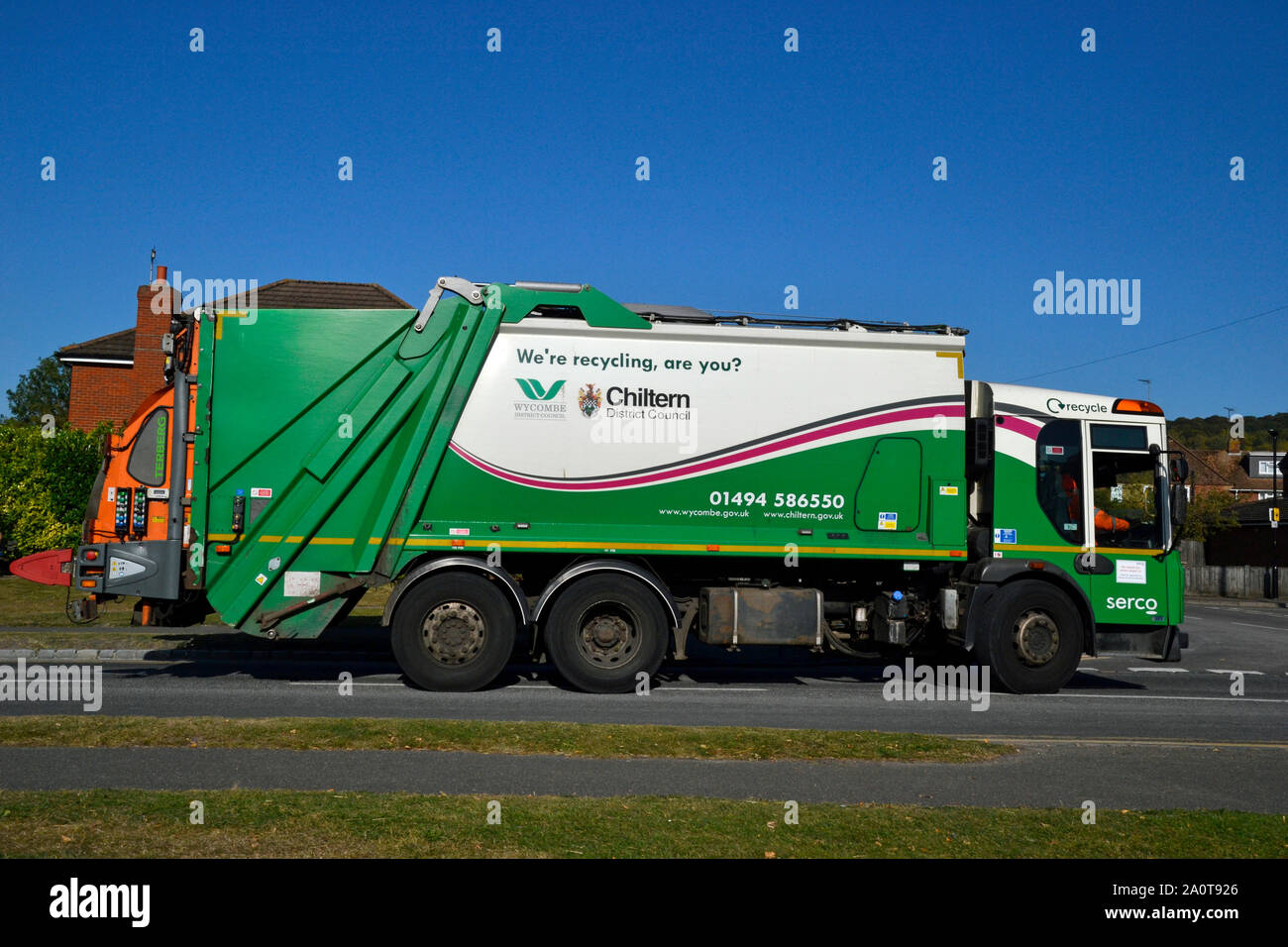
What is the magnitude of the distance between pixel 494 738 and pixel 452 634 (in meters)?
3.07

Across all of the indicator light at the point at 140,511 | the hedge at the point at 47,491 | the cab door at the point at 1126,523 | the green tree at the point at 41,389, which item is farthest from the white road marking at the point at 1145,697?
the green tree at the point at 41,389

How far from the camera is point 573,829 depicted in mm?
5703

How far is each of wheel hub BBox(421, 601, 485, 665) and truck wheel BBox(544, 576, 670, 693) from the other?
2.52ft

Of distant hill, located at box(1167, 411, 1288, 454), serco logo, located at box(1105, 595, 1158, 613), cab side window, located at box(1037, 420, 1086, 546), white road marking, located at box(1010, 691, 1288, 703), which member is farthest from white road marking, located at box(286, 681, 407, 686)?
distant hill, located at box(1167, 411, 1288, 454)

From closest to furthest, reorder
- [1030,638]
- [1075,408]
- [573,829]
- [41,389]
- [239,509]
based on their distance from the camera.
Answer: [573,829], [239,509], [1030,638], [1075,408], [41,389]

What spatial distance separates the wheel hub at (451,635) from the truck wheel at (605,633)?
2.52 feet

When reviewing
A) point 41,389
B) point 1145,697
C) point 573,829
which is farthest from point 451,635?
point 41,389

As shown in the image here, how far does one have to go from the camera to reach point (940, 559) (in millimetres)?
Result: 12008

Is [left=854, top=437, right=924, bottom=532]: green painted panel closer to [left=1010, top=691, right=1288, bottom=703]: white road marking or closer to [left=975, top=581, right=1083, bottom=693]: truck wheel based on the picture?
[left=975, top=581, right=1083, bottom=693]: truck wheel

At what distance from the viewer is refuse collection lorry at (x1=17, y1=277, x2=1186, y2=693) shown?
11133 millimetres

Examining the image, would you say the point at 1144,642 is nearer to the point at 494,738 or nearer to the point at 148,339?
the point at 494,738

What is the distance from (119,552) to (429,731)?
15.4 ft
